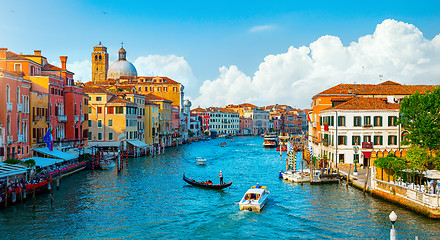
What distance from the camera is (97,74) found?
97938 millimetres

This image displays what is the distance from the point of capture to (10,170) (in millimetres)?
22141

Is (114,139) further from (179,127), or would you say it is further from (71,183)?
(179,127)

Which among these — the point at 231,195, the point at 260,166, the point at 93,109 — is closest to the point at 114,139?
the point at 93,109

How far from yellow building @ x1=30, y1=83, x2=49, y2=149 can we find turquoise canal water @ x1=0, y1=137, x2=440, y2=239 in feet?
12.3

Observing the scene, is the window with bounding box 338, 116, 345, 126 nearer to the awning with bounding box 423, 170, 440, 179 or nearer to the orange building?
the orange building

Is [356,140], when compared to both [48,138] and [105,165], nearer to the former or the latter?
[105,165]

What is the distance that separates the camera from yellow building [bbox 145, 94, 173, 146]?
66.1 m

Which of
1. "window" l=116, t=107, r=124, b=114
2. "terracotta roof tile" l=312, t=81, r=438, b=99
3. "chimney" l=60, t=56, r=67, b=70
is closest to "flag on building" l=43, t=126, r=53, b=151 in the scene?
"chimney" l=60, t=56, r=67, b=70

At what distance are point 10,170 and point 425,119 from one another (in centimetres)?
2370

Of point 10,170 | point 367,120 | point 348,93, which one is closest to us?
point 10,170

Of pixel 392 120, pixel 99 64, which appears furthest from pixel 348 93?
pixel 99 64

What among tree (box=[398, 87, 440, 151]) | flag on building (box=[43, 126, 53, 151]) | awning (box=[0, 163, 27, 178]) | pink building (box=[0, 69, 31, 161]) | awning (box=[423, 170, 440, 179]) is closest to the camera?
awning (box=[0, 163, 27, 178])

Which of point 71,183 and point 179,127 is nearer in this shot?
point 71,183

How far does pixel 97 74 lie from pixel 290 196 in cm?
8079
